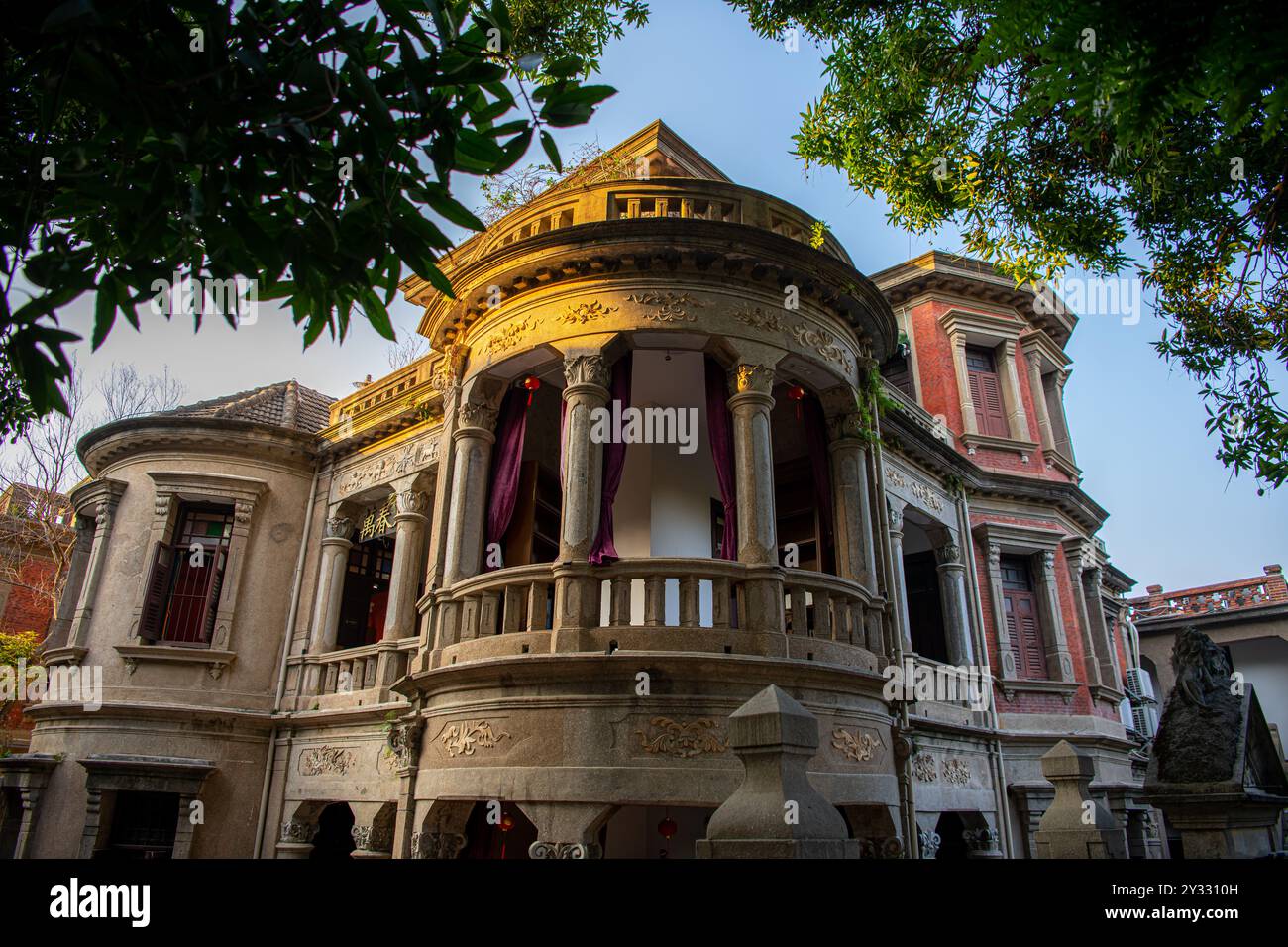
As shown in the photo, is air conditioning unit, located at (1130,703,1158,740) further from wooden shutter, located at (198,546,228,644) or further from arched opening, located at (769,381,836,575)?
wooden shutter, located at (198,546,228,644)

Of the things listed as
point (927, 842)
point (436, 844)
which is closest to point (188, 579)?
point (436, 844)

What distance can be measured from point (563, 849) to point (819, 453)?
605 cm

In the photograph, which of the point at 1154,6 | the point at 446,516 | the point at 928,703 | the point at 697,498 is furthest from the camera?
the point at 928,703

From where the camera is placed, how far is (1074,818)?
8586 mm

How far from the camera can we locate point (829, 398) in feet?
35.6

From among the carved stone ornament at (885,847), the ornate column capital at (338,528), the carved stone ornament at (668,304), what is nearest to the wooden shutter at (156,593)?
the ornate column capital at (338,528)

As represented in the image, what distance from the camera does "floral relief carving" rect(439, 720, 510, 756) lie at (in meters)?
8.46

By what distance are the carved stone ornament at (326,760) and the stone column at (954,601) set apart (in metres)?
10.5

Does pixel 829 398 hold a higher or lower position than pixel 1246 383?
higher

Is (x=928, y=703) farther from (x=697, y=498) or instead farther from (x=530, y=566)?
(x=530, y=566)

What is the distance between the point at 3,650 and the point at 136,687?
29.4ft

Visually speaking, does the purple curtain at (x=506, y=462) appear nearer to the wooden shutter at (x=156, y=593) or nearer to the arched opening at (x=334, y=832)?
the arched opening at (x=334, y=832)

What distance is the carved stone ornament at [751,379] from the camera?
9.61 meters
